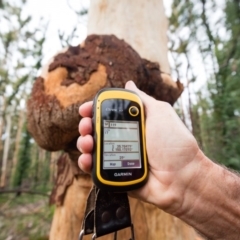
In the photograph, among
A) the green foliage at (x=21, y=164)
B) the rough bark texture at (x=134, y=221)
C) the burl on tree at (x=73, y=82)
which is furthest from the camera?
the green foliage at (x=21, y=164)

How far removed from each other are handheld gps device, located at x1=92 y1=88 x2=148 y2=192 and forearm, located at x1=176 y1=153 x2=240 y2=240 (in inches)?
6.0

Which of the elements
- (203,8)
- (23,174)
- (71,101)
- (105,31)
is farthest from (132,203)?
(23,174)

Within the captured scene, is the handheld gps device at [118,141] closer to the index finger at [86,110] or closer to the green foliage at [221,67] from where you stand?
the index finger at [86,110]

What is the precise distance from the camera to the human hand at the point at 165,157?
2.31ft

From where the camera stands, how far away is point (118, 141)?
742mm

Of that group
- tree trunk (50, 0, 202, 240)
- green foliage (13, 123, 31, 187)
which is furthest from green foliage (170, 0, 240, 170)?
green foliage (13, 123, 31, 187)

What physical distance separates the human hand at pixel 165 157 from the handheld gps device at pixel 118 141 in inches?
1.0

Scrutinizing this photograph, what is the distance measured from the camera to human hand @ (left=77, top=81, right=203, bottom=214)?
2.31 feet

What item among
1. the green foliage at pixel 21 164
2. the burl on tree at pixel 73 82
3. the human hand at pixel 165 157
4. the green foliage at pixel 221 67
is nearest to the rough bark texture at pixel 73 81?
the burl on tree at pixel 73 82

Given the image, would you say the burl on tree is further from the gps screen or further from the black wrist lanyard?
the black wrist lanyard

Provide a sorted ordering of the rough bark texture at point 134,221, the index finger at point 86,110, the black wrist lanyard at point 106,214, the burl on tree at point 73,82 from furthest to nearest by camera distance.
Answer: the rough bark texture at point 134,221 → the burl on tree at point 73,82 → the index finger at point 86,110 → the black wrist lanyard at point 106,214

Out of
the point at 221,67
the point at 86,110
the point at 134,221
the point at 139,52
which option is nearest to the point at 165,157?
the point at 86,110

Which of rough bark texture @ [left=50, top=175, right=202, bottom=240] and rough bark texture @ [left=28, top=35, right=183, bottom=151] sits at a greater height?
rough bark texture @ [left=28, top=35, right=183, bottom=151]

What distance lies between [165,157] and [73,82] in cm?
63
